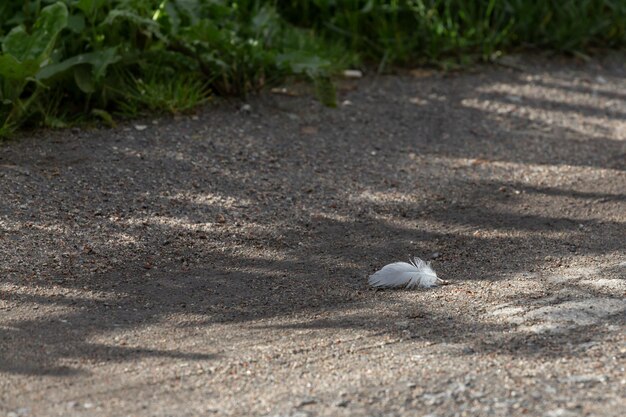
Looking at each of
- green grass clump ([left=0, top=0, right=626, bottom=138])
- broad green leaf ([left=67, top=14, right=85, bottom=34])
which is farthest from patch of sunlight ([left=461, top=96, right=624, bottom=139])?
broad green leaf ([left=67, top=14, right=85, bottom=34])

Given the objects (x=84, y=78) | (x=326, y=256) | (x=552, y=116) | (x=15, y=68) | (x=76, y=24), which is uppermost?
(x=76, y=24)

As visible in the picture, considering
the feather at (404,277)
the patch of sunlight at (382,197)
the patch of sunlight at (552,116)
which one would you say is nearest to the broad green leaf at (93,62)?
the patch of sunlight at (382,197)

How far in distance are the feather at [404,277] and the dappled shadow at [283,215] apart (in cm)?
6

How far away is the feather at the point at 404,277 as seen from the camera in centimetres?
390

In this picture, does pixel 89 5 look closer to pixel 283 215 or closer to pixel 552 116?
pixel 283 215

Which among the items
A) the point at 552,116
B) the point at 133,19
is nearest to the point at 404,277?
the point at 133,19

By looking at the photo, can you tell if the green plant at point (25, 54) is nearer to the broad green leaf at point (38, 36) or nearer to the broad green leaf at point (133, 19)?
the broad green leaf at point (38, 36)

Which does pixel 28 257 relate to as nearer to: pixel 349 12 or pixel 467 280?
pixel 467 280

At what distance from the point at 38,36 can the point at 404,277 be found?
2122mm

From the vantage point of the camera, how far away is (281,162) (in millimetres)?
5070

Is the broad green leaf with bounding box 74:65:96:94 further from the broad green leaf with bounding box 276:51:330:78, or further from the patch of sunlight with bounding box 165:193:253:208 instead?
the broad green leaf with bounding box 276:51:330:78

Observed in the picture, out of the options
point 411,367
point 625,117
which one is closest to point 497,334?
point 411,367

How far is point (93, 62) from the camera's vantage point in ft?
16.6

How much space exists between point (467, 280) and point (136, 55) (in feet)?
7.19
